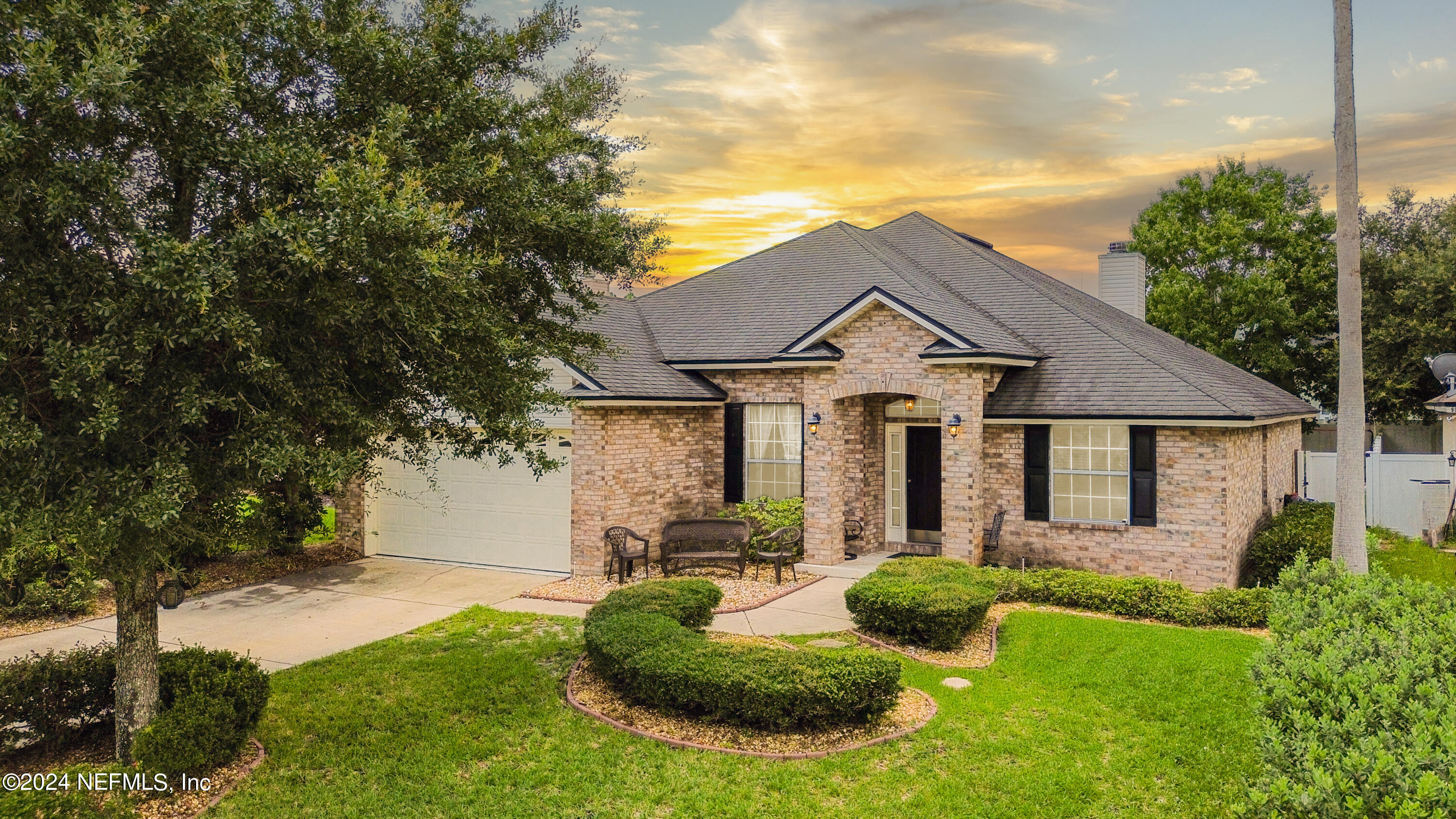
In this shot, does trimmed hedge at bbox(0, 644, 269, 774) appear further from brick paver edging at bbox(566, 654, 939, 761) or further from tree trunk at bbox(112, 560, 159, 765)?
brick paver edging at bbox(566, 654, 939, 761)

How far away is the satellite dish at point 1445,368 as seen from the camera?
18.7 m

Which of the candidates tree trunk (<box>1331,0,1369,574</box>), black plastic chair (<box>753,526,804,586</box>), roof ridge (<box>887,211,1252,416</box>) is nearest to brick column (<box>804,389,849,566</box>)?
black plastic chair (<box>753,526,804,586</box>)

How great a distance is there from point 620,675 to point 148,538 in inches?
172

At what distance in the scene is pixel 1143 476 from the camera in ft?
44.8

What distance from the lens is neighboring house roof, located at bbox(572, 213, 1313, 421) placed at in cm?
1397

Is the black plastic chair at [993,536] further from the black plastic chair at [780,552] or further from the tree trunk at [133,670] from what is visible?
the tree trunk at [133,670]

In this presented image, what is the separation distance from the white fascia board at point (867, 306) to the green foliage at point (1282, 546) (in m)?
6.01

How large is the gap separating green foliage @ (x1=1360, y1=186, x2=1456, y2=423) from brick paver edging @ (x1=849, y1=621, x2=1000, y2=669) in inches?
884

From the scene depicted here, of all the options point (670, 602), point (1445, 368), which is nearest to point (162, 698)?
point (670, 602)

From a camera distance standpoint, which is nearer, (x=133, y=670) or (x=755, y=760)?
(x=133, y=670)

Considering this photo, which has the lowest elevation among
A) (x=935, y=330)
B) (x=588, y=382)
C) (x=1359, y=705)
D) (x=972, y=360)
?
(x=1359, y=705)

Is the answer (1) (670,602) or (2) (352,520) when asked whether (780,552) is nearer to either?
(1) (670,602)

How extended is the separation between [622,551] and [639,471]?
5.32 ft

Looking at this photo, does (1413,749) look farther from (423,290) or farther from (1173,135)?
(1173,135)
